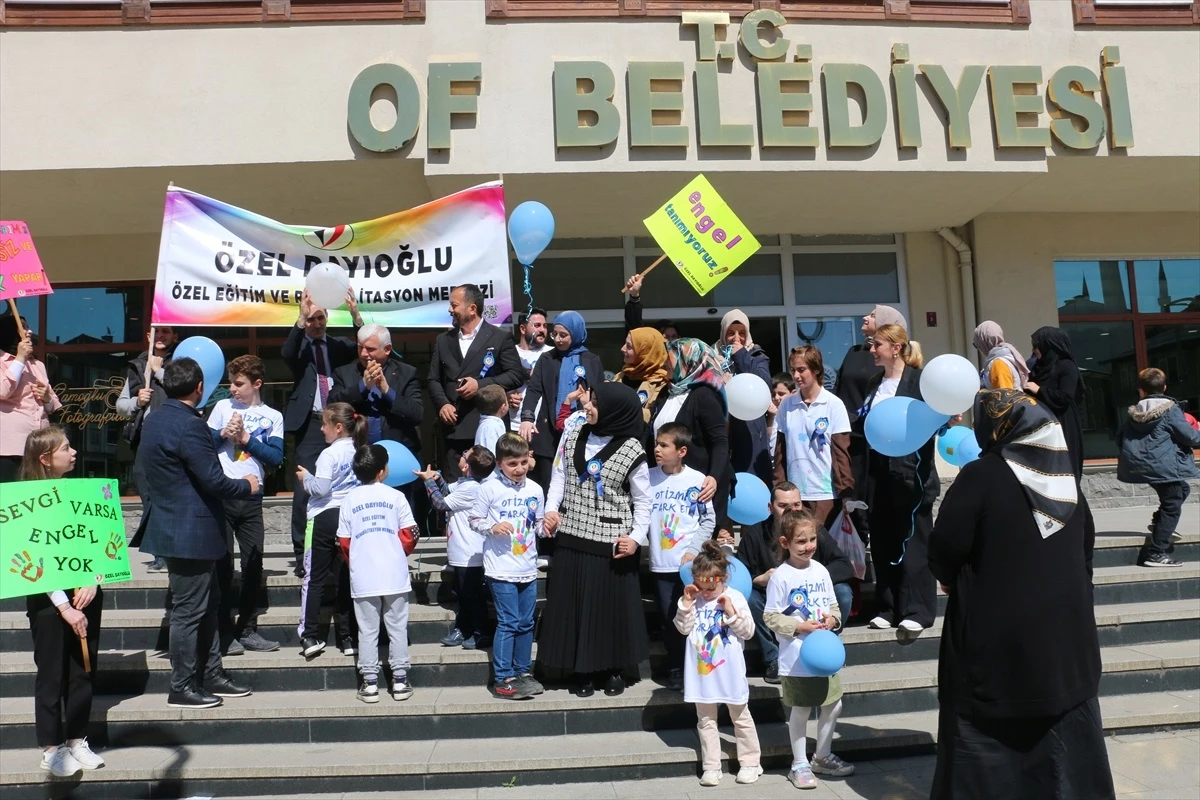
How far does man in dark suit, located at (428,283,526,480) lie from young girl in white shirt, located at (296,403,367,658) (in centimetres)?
74

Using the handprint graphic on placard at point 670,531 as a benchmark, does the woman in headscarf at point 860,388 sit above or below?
above

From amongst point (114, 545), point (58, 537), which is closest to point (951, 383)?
point (114, 545)

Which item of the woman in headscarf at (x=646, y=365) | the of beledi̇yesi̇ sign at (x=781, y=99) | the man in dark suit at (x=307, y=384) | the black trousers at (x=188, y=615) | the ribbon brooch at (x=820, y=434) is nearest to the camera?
the black trousers at (x=188, y=615)

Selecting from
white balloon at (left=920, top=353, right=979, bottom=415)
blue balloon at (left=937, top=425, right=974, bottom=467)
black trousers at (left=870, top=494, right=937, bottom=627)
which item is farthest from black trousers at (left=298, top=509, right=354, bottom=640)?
blue balloon at (left=937, top=425, right=974, bottom=467)

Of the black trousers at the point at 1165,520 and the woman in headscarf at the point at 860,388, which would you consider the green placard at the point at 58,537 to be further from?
the black trousers at the point at 1165,520

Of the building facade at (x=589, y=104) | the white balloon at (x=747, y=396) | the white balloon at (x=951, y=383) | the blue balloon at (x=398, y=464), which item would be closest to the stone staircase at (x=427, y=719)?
the blue balloon at (x=398, y=464)

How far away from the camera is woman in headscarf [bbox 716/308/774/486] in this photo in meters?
6.12

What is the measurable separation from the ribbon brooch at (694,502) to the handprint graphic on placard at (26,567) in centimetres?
342

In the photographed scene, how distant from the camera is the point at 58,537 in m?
4.59

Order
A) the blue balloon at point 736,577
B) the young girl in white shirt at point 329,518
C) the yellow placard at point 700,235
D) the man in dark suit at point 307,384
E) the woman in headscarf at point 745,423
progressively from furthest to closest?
the yellow placard at point 700,235 < the man in dark suit at point 307,384 < the woman in headscarf at point 745,423 < the young girl in white shirt at point 329,518 < the blue balloon at point 736,577

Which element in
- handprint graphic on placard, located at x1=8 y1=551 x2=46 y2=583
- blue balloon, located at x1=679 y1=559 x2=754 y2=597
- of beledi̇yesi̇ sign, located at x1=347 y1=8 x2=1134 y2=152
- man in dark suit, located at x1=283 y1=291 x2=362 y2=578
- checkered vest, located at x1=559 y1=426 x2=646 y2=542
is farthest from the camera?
of beledi̇yesi̇ sign, located at x1=347 y1=8 x2=1134 y2=152

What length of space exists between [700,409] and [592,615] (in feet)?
4.61

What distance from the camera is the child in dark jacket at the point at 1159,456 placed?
7098 mm

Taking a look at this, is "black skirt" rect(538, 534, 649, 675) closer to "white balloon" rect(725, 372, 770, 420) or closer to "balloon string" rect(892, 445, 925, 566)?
→ "white balloon" rect(725, 372, 770, 420)
